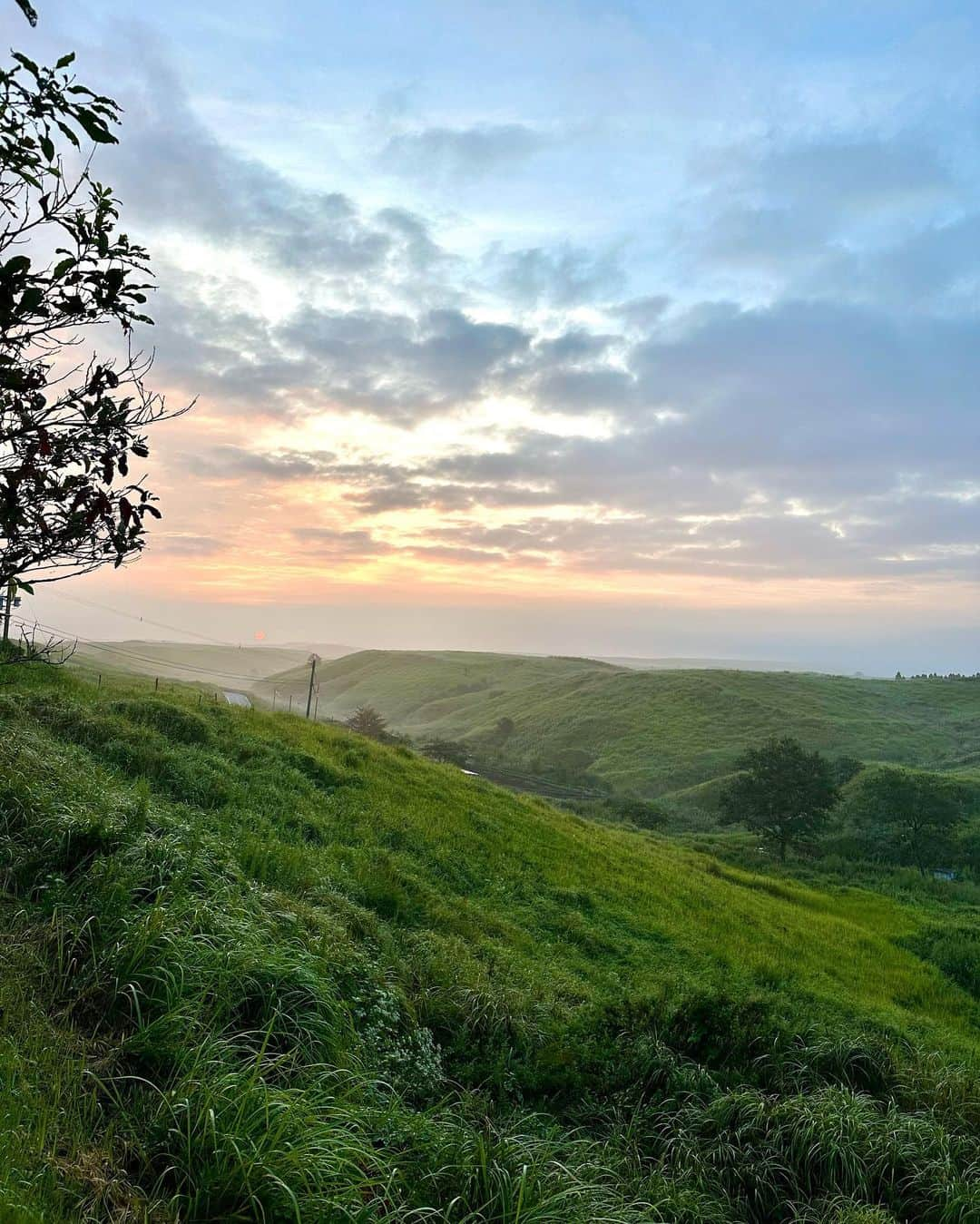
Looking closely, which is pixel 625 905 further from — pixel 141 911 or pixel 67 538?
pixel 67 538

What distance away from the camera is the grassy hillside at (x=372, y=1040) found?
168 inches

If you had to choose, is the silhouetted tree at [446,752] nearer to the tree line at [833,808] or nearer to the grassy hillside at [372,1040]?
the tree line at [833,808]

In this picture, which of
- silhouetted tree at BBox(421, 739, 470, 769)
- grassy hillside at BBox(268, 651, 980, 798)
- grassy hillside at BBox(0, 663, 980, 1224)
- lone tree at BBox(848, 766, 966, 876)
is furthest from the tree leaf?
grassy hillside at BBox(268, 651, 980, 798)

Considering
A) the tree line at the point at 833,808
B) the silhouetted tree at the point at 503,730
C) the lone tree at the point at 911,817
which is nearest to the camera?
the tree line at the point at 833,808

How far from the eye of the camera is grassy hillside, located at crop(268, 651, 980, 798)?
8700 cm

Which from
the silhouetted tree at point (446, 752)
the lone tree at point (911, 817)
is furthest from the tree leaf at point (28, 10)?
the silhouetted tree at point (446, 752)

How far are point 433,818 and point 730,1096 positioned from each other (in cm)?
1213

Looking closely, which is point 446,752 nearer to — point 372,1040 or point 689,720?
point 689,720

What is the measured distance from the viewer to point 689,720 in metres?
102

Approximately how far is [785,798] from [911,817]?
9.99 metres

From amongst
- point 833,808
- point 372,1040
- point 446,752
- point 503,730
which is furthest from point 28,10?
point 503,730

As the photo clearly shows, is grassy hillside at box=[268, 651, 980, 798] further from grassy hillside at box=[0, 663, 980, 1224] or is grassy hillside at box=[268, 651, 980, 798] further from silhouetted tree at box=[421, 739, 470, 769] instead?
grassy hillside at box=[0, 663, 980, 1224]

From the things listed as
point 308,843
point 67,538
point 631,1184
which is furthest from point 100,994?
point 308,843

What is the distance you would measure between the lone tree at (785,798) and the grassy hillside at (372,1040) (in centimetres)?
2942
